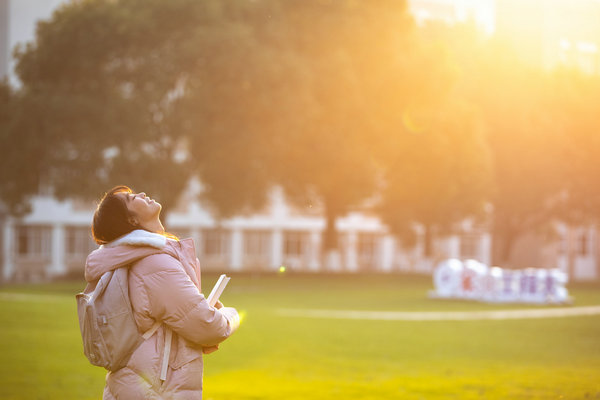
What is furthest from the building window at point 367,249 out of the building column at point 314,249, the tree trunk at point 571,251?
the tree trunk at point 571,251

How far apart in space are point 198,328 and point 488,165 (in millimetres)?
37984

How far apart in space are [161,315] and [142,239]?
1.19 feet

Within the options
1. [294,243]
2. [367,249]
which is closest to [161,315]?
[294,243]

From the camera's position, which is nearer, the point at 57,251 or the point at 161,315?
the point at 161,315

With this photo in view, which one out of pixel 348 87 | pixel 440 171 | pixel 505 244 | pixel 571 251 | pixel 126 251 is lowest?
pixel 571 251

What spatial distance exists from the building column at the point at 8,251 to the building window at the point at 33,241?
1.48 ft

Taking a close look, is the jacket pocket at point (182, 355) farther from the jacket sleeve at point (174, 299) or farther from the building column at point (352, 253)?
the building column at point (352, 253)

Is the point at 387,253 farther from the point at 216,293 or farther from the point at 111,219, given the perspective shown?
the point at 111,219

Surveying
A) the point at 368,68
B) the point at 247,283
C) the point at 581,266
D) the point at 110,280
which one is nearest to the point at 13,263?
the point at 247,283

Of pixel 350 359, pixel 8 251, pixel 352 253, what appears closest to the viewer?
pixel 350 359

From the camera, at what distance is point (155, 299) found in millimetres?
3727

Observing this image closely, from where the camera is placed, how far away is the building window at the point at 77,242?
206 feet

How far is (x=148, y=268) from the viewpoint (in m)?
3.73

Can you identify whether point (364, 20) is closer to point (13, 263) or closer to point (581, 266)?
point (13, 263)
